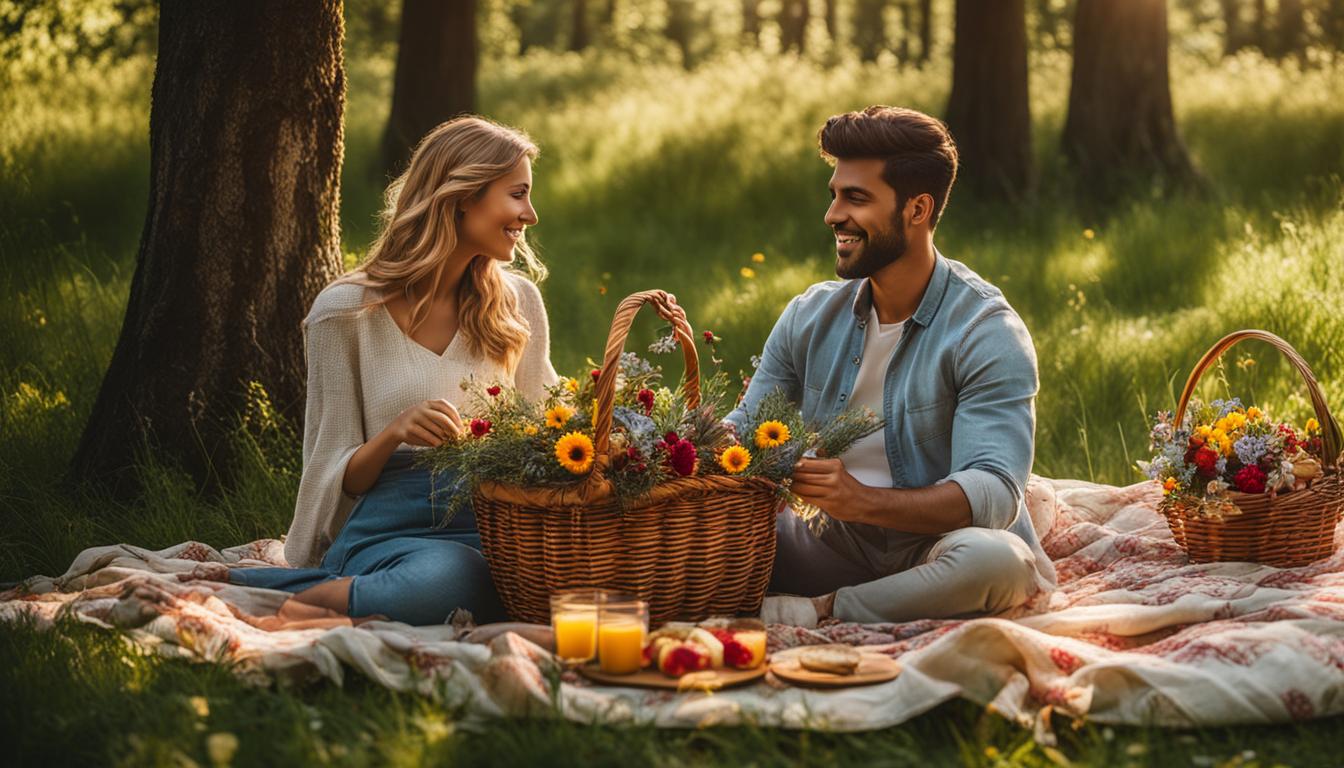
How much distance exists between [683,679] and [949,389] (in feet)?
4.52

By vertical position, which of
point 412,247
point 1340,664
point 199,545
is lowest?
point 199,545

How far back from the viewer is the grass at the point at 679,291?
2986 millimetres

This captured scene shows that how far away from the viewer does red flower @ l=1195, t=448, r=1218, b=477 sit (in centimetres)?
430

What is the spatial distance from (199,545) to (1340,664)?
353 centimetres

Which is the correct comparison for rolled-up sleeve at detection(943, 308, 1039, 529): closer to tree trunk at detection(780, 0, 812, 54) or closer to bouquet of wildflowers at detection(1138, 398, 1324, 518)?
bouquet of wildflowers at detection(1138, 398, 1324, 518)

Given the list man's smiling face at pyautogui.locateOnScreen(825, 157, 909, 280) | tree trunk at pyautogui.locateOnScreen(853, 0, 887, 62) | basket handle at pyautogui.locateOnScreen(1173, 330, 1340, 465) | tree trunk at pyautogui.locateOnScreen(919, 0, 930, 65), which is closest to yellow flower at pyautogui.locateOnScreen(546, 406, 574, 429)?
man's smiling face at pyautogui.locateOnScreen(825, 157, 909, 280)

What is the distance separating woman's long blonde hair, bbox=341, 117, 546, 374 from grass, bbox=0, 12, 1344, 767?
1.28 metres

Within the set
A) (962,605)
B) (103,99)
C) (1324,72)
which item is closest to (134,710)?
(962,605)

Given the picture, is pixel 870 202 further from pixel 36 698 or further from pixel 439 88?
pixel 439 88

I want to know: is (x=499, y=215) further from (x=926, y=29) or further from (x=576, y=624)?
(x=926, y=29)

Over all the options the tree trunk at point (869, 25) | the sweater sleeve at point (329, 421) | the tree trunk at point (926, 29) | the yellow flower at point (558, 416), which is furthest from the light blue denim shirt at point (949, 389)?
the tree trunk at point (869, 25)

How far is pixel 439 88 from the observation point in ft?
34.1

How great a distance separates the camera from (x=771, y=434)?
141 inches

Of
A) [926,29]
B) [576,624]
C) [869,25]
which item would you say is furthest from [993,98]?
[869,25]
